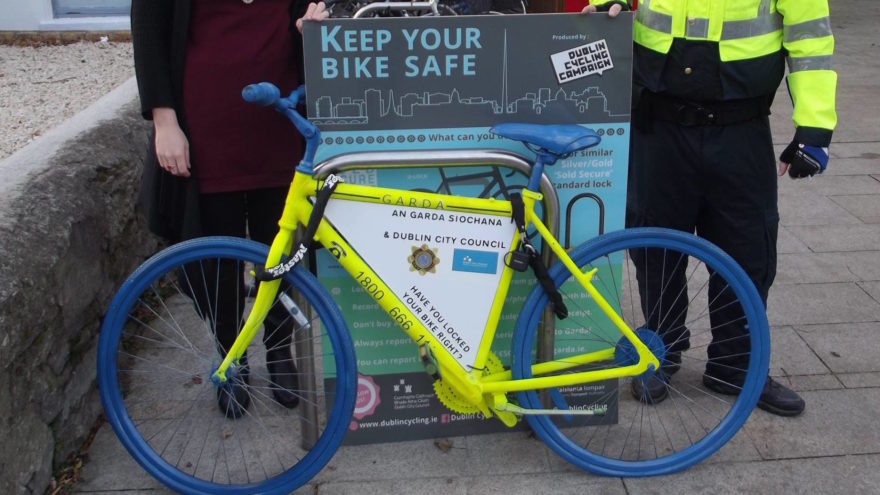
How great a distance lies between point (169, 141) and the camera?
9.59 ft

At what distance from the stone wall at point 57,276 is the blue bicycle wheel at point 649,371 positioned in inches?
57.9

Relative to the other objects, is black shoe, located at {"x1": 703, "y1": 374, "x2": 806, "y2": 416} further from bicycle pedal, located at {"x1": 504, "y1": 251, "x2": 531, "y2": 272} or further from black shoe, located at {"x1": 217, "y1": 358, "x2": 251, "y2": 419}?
black shoe, located at {"x1": 217, "y1": 358, "x2": 251, "y2": 419}

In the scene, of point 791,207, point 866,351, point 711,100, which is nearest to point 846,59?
point 791,207

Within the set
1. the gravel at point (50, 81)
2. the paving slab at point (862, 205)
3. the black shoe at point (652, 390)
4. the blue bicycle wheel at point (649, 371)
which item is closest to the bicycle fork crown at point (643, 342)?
the blue bicycle wheel at point (649, 371)

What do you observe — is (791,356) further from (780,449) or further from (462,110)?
(462,110)

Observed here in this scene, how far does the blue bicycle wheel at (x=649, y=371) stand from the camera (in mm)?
2896

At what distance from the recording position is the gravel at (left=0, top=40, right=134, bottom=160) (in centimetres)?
533

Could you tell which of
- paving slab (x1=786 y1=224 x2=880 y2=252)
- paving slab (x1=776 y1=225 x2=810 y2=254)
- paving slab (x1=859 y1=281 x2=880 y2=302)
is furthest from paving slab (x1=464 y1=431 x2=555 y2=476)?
paving slab (x1=786 y1=224 x2=880 y2=252)

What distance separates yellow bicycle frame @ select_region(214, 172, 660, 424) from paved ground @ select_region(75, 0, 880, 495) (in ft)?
1.04

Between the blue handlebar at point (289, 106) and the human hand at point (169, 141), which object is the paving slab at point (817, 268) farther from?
the human hand at point (169, 141)

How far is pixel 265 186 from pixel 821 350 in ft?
7.62

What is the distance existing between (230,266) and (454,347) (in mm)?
892

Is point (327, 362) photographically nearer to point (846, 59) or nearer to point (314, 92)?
point (314, 92)

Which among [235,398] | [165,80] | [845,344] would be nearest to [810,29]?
[845,344]
